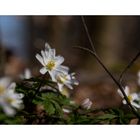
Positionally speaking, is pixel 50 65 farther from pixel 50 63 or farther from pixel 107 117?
pixel 107 117

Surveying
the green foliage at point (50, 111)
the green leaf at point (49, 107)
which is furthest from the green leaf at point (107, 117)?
the green leaf at point (49, 107)

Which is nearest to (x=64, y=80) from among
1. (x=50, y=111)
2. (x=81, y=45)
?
(x=50, y=111)

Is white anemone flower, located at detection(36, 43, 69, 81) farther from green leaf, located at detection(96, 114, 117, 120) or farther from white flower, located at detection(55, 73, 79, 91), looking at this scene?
green leaf, located at detection(96, 114, 117, 120)

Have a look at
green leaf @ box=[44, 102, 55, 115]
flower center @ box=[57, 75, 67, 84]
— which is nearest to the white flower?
flower center @ box=[57, 75, 67, 84]

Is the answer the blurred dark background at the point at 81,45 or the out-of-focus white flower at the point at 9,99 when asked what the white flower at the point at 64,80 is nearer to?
the out-of-focus white flower at the point at 9,99
